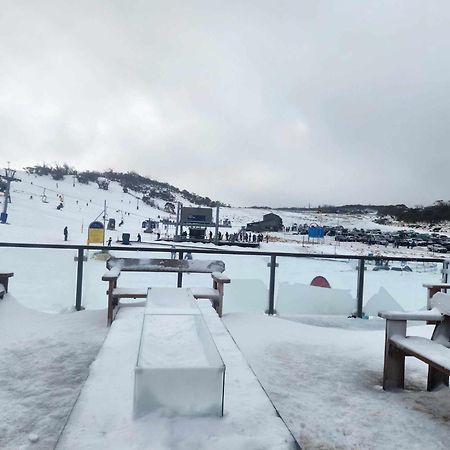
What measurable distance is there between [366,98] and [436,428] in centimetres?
1605

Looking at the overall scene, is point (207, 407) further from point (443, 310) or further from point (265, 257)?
point (265, 257)

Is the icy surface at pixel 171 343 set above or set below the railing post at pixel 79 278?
above

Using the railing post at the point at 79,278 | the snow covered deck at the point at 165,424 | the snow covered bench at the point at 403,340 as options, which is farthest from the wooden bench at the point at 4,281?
the snow covered bench at the point at 403,340

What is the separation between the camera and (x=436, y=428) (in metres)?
2.80

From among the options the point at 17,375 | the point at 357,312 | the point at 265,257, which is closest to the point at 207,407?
the point at 17,375

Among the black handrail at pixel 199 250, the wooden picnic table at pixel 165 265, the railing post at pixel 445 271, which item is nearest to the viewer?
the wooden picnic table at pixel 165 265

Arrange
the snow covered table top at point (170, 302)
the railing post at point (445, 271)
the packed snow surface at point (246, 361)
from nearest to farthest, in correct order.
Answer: the packed snow surface at point (246, 361), the snow covered table top at point (170, 302), the railing post at point (445, 271)

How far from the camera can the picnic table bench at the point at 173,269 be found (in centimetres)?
509

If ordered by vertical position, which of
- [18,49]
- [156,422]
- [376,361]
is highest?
[18,49]

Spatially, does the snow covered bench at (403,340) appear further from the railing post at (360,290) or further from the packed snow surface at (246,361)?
the railing post at (360,290)

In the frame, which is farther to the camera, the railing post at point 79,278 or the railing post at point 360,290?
the railing post at point 360,290

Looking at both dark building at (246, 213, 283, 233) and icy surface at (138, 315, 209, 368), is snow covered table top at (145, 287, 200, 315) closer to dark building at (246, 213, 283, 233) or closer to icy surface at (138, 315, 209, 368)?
icy surface at (138, 315, 209, 368)

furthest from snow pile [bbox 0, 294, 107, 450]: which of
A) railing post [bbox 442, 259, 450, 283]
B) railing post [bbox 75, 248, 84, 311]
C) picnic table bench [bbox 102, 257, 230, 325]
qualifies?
railing post [bbox 442, 259, 450, 283]

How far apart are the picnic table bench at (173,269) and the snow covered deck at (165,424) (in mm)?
3262
